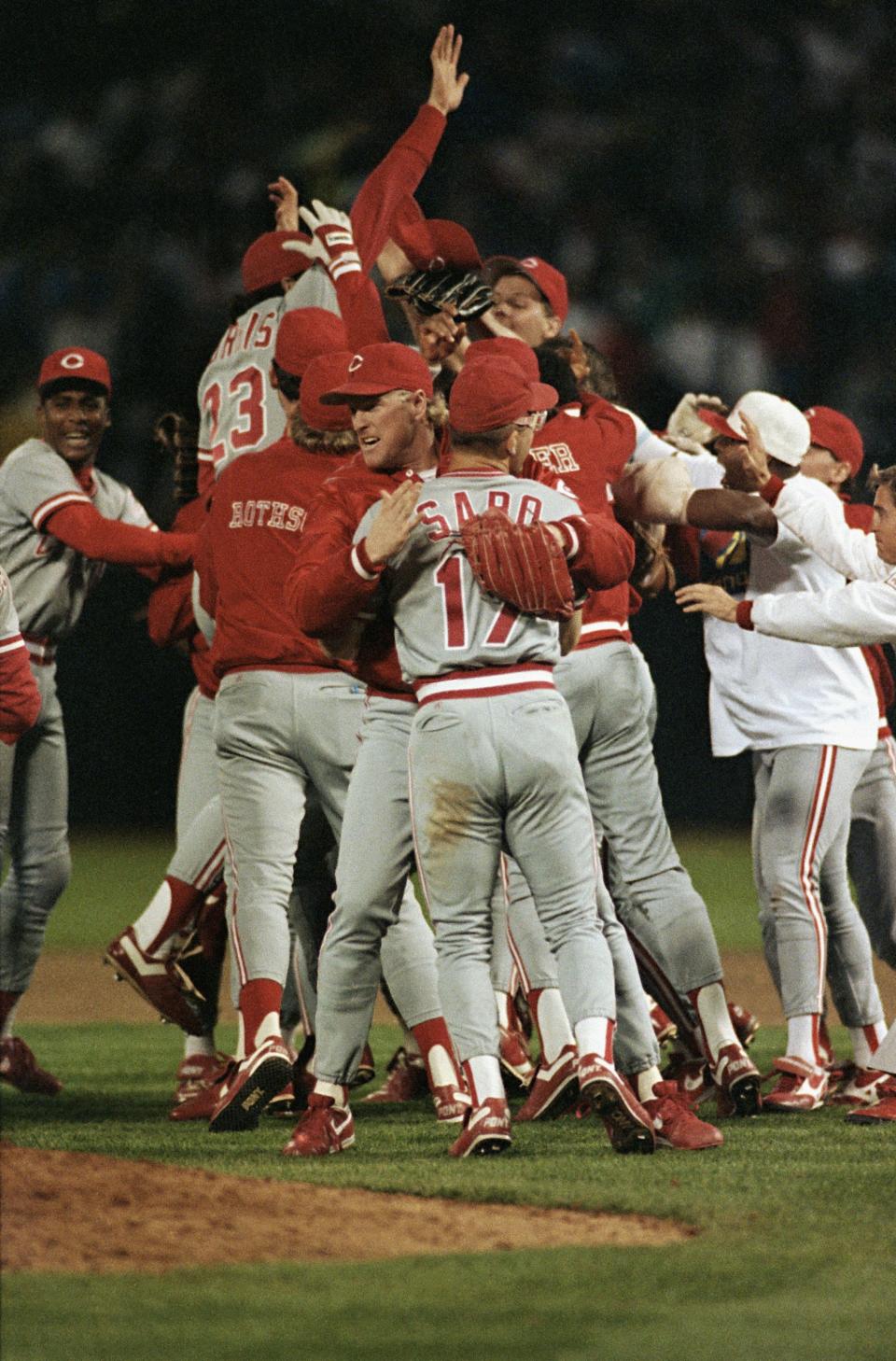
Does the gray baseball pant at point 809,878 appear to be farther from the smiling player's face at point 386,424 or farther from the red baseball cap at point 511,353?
the smiling player's face at point 386,424

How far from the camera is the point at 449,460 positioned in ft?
13.6

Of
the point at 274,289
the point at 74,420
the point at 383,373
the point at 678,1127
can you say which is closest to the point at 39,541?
the point at 74,420

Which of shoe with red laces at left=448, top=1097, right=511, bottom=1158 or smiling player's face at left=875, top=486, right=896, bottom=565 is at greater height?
smiling player's face at left=875, top=486, right=896, bottom=565

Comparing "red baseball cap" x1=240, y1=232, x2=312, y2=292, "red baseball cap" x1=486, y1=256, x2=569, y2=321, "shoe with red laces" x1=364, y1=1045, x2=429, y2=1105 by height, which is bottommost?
"shoe with red laces" x1=364, y1=1045, x2=429, y2=1105

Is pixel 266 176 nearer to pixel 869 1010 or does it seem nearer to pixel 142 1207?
pixel 869 1010

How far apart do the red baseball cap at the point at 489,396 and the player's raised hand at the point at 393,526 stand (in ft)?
0.72

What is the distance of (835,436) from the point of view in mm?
5516

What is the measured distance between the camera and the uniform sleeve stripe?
5504 millimetres

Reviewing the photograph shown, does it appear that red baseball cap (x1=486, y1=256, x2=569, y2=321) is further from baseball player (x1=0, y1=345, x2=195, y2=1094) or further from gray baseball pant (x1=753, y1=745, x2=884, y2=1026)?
gray baseball pant (x1=753, y1=745, x2=884, y2=1026)

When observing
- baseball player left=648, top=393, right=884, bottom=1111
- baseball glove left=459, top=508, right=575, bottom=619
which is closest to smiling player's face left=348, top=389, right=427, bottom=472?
baseball glove left=459, top=508, right=575, bottom=619

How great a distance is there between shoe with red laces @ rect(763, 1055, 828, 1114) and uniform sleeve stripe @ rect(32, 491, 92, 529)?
2.59m

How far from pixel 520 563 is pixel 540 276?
6.08 feet

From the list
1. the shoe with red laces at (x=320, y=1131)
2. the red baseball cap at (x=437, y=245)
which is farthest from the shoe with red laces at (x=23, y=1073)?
the red baseball cap at (x=437, y=245)

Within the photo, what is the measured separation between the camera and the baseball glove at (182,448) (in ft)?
20.2
